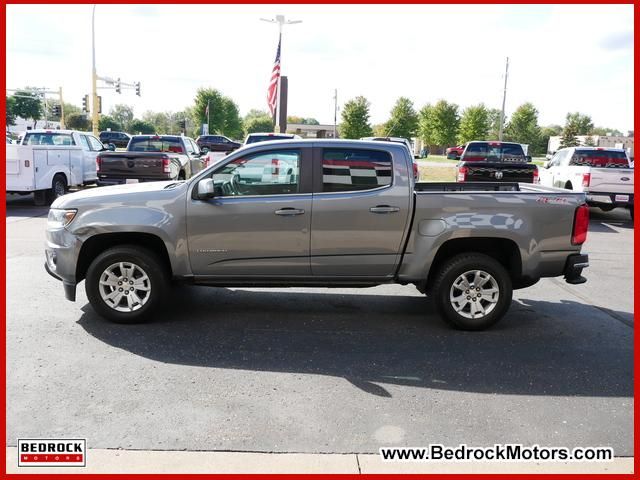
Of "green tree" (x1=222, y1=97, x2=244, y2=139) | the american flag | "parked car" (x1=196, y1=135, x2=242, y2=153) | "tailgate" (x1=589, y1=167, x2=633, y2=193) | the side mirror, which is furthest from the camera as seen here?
"green tree" (x1=222, y1=97, x2=244, y2=139)

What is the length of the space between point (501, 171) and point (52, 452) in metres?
13.2

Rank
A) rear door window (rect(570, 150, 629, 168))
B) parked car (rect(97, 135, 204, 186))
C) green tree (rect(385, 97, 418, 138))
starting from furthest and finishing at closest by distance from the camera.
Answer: green tree (rect(385, 97, 418, 138)), rear door window (rect(570, 150, 629, 168)), parked car (rect(97, 135, 204, 186))

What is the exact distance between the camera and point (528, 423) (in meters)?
3.95

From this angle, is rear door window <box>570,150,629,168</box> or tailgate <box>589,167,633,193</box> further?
rear door window <box>570,150,629,168</box>

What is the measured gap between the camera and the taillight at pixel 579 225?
5.70 meters

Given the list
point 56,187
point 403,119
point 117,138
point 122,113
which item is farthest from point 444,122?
point 122,113

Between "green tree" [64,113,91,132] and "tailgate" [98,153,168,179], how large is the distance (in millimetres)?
94160

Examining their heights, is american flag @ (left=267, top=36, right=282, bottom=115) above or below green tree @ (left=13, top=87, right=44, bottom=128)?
below

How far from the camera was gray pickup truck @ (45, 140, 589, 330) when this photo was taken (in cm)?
564

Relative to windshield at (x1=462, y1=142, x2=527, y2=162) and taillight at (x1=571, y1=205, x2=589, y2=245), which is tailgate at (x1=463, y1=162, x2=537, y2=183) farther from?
taillight at (x1=571, y1=205, x2=589, y2=245)

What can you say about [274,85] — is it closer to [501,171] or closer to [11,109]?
[501,171]

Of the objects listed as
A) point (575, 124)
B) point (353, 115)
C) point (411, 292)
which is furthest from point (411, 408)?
point (575, 124)

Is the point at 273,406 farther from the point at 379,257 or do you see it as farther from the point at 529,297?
the point at 529,297

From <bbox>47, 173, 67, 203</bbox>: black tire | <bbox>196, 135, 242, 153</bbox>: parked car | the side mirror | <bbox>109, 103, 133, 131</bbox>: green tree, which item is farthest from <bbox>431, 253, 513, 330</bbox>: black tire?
<bbox>109, 103, 133, 131</bbox>: green tree
